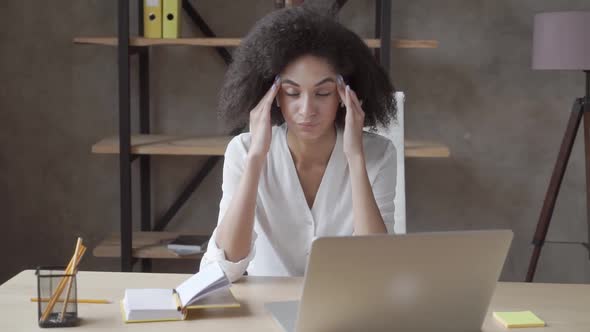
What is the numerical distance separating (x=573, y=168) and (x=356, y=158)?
2.01 meters

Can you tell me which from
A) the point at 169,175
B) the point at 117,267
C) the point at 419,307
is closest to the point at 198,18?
the point at 169,175

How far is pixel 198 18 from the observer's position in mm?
3535

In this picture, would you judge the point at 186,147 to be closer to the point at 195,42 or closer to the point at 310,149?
the point at 195,42

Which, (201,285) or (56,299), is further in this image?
(201,285)

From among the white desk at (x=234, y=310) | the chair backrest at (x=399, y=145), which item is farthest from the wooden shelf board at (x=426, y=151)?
the white desk at (x=234, y=310)

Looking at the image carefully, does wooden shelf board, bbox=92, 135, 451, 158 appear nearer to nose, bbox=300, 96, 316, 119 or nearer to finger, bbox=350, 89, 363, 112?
finger, bbox=350, 89, 363, 112

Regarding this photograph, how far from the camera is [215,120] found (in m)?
3.68

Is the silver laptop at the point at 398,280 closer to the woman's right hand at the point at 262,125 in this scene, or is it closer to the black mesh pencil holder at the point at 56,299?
the black mesh pencil holder at the point at 56,299

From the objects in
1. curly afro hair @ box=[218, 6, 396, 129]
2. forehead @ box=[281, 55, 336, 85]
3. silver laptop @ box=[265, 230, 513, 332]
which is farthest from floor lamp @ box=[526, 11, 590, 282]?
silver laptop @ box=[265, 230, 513, 332]

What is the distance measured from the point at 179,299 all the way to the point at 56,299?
24cm

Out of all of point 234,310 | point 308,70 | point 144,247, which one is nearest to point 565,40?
point 308,70

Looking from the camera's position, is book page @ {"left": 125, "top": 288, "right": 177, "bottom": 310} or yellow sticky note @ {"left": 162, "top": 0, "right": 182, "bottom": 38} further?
yellow sticky note @ {"left": 162, "top": 0, "right": 182, "bottom": 38}

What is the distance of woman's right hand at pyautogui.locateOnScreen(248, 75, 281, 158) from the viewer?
2066 millimetres

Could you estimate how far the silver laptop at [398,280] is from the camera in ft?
4.31
